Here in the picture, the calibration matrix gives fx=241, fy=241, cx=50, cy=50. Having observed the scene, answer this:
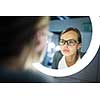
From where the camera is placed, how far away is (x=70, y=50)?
6.38 ft

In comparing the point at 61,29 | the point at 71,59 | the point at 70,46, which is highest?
the point at 61,29

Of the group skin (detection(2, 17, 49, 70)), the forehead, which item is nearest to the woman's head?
the forehead

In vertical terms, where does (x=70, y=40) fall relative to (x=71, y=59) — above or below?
above

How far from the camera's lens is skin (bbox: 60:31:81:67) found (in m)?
1.93

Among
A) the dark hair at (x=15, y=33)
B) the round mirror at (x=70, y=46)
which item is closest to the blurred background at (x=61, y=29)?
the round mirror at (x=70, y=46)

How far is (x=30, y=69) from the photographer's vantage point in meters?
1.93

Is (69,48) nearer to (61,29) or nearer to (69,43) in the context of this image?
(69,43)

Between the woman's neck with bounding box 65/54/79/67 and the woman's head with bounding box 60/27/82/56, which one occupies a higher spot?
the woman's head with bounding box 60/27/82/56

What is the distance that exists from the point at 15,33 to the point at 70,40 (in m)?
0.44

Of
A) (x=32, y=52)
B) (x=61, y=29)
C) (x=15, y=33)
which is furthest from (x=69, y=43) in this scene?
(x=15, y=33)

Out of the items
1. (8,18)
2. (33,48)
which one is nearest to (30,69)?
(33,48)

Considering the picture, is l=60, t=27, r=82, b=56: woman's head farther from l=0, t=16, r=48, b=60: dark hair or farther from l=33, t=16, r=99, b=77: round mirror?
l=0, t=16, r=48, b=60: dark hair

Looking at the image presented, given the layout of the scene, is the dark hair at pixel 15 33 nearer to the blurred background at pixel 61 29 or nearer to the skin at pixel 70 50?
the blurred background at pixel 61 29

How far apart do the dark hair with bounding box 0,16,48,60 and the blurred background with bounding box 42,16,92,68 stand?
0.43 feet
